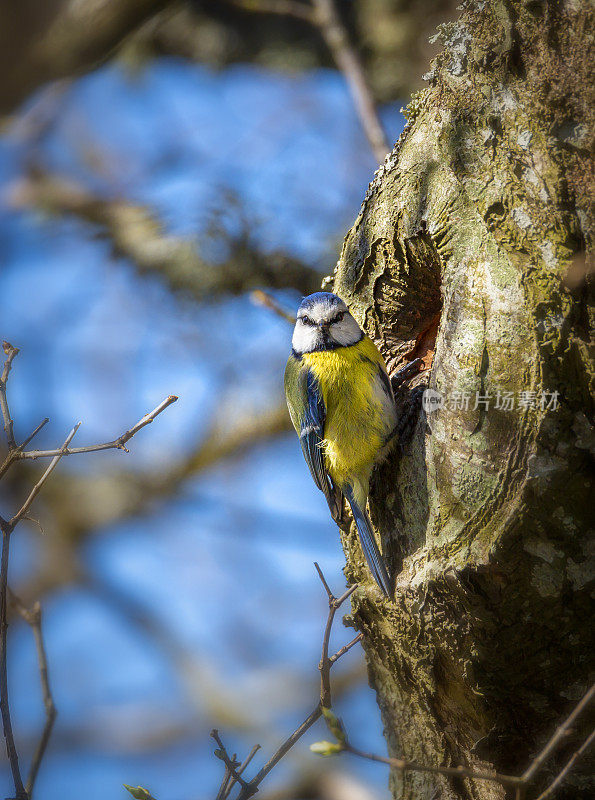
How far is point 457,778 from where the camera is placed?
178 cm

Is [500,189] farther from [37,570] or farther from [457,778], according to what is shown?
[37,570]

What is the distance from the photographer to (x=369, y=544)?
1890 mm

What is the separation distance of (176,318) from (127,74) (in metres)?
2.03

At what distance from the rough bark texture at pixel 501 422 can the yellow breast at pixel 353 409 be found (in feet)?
0.67

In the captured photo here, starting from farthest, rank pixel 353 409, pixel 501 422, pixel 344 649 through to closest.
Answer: pixel 353 409
pixel 344 649
pixel 501 422

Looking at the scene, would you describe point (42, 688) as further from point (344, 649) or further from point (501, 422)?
point (501, 422)

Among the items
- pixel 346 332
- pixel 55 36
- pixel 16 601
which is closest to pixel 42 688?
pixel 16 601

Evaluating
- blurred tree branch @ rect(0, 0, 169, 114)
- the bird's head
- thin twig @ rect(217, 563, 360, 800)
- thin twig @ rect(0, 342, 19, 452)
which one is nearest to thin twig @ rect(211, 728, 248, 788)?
thin twig @ rect(217, 563, 360, 800)

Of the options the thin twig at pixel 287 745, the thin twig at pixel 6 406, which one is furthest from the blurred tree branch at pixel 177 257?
the thin twig at pixel 287 745

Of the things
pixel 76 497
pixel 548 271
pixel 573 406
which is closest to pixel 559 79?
pixel 548 271

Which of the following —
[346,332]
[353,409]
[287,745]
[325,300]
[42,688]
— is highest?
[325,300]

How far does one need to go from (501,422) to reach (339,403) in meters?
0.80

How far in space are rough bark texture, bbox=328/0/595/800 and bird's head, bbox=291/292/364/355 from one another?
48 cm

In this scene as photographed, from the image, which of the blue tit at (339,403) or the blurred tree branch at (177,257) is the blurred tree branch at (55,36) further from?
the blue tit at (339,403)
